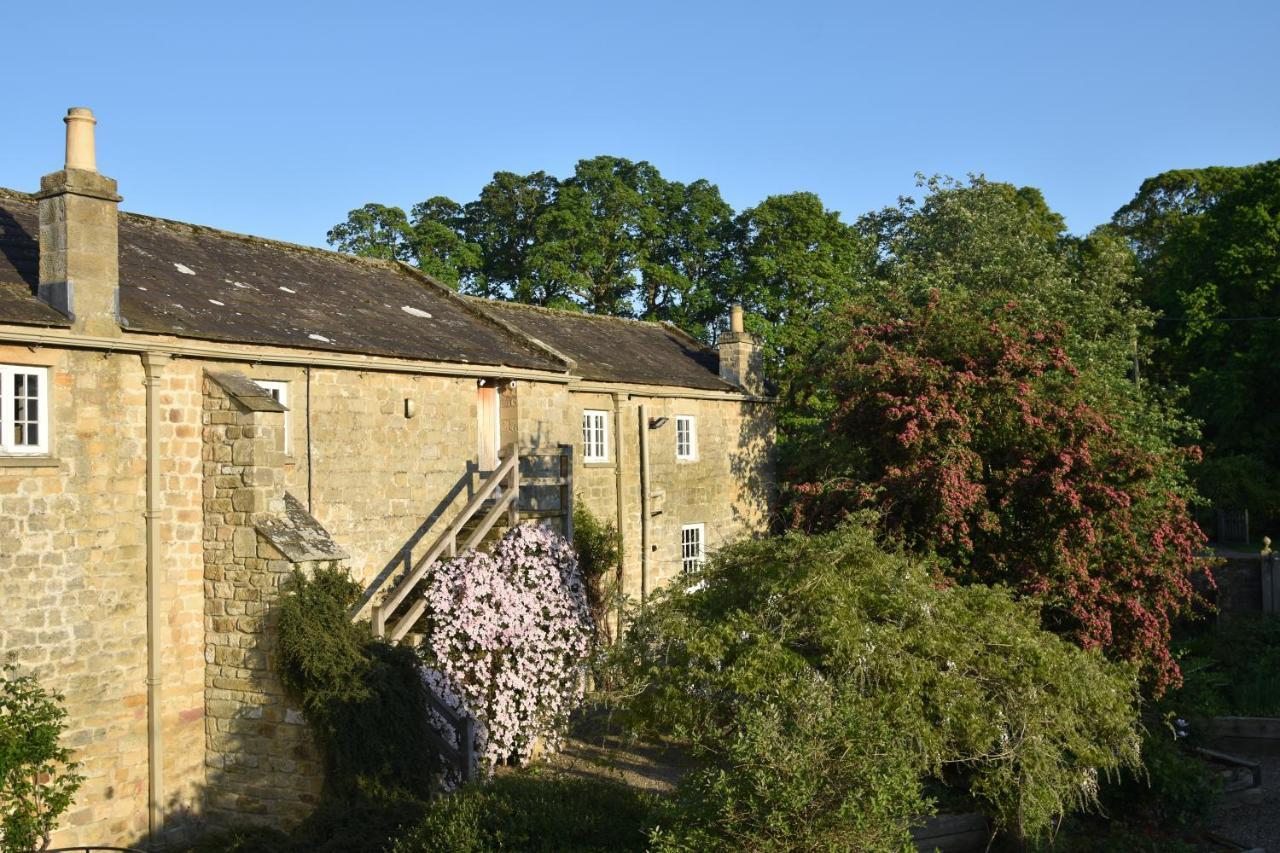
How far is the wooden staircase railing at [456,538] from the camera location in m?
15.0

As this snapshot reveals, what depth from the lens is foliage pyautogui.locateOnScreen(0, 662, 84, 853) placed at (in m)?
11.6

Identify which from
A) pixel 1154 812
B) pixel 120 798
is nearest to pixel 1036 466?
pixel 1154 812

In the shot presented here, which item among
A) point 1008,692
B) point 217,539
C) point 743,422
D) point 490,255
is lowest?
point 1008,692

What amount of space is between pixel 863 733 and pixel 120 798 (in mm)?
9526

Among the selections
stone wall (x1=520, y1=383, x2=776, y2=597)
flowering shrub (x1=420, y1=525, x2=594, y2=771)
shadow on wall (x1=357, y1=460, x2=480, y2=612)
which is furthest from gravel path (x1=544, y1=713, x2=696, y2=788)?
stone wall (x1=520, y1=383, x2=776, y2=597)

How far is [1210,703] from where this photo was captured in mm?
18734

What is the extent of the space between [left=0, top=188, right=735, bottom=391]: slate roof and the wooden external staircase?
1.78 metres

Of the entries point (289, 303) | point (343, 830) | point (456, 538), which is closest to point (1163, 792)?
point (343, 830)

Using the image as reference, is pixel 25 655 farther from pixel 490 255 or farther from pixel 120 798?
pixel 490 255

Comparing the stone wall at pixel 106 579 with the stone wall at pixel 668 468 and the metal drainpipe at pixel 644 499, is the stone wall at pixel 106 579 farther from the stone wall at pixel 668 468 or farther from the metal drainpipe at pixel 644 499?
the metal drainpipe at pixel 644 499

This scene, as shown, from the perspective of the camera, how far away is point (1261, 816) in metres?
15.7

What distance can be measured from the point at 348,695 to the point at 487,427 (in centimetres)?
662

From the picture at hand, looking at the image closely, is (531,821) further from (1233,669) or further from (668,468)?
(1233,669)

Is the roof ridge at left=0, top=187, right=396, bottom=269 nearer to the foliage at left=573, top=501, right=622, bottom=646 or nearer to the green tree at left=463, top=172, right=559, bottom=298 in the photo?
the foliage at left=573, top=501, right=622, bottom=646
